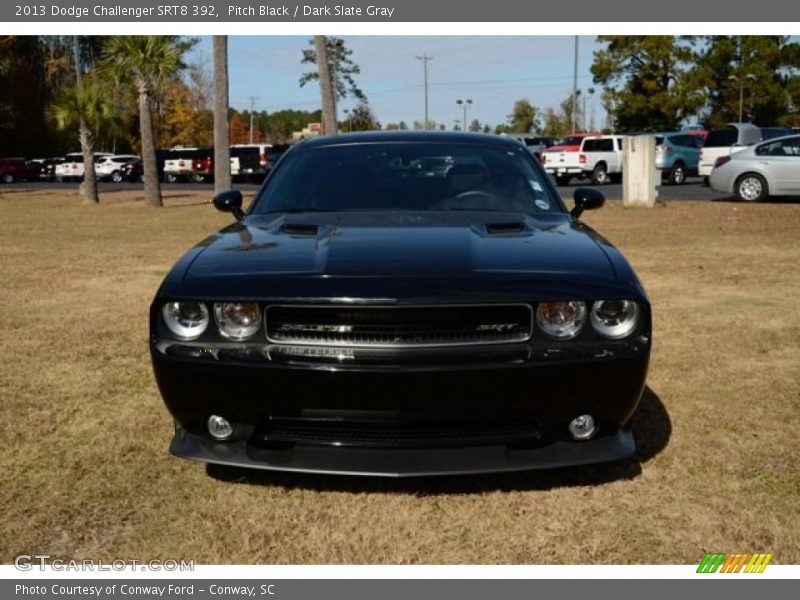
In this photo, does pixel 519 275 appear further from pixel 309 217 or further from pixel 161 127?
pixel 161 127

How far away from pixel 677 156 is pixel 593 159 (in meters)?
2.77

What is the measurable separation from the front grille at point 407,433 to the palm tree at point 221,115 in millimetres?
17191

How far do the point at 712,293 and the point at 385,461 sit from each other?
18.2 feet

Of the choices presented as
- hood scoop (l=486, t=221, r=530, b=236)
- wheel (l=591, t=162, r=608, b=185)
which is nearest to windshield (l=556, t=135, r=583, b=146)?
wheel (l=591, t=162, r=608, b=185)

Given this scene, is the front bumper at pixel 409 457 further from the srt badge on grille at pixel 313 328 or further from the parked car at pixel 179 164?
the parked car at pixel 179 164

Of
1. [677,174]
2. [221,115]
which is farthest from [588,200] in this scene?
[677,174]

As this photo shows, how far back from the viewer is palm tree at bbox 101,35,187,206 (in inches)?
851

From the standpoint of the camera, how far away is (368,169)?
4.56 m

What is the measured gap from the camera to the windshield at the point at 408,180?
14.2ft

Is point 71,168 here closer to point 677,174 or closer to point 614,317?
point 677,174

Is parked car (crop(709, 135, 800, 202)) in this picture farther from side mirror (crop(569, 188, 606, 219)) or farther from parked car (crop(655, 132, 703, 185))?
side mirror (crop(569, 188, 606, 219))

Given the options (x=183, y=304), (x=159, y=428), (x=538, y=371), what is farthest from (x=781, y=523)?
(x=159, y=428)

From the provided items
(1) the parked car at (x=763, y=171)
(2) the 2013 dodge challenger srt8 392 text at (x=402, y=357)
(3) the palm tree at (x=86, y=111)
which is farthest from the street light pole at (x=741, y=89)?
(2) the 2013 dodge challenger srt8 392 text at (x=402, y=357)

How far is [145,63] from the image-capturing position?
2175 cm
